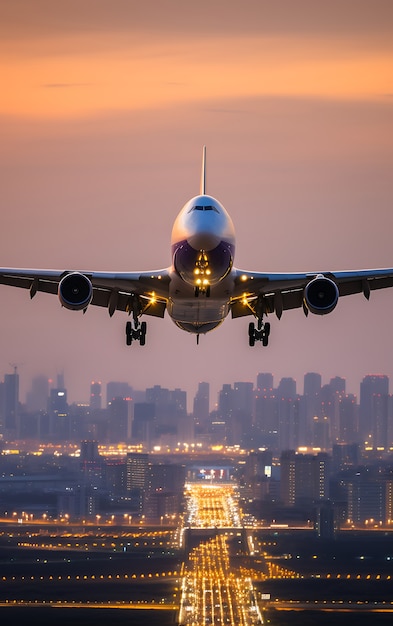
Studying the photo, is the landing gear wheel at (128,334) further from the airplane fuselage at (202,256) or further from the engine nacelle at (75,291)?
the airplane fuselage at (202,256)

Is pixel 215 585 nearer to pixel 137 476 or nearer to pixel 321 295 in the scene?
pixel 321 295

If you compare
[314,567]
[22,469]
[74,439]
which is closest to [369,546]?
[314,567]

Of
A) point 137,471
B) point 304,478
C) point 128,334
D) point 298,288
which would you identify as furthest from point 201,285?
point 137,471

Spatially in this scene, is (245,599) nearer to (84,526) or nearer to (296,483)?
(84,526)

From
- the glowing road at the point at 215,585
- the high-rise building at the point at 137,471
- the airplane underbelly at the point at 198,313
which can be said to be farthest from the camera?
the high-rise building at the point at 137,471

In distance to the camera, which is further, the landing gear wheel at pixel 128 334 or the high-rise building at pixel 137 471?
the high-rise building at pixel 137 471

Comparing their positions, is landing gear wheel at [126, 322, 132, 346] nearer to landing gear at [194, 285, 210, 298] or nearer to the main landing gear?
the main landing gear

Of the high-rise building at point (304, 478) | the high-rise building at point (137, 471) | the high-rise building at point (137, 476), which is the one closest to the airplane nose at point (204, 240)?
the high-rise building at point (304, 478)
